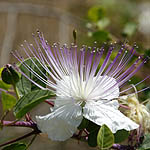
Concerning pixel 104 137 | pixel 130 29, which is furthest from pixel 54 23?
pixel 104 137

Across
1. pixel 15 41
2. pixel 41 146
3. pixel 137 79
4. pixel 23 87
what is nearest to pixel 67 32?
pixel 15 41

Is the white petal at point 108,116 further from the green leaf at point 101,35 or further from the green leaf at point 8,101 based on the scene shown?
the green leaf at point 101,35

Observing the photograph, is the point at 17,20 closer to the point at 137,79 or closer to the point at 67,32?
the point at 67,32

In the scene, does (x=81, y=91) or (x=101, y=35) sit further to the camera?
(x=101, y=35)

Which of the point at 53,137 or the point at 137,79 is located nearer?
the point at 53,137

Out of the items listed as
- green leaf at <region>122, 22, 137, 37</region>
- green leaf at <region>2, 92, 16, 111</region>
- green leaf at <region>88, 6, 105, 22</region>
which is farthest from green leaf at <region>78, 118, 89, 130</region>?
green leaf at <region>88, 6, 105, 22</region>

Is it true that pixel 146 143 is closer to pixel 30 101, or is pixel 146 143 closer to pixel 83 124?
pixel 83 124

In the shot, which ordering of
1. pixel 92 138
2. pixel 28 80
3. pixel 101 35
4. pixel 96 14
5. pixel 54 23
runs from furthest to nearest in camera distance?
pixel 54 23, pixel 96 14, pixel 101 35, pixel 28 80, pixel 92 138
